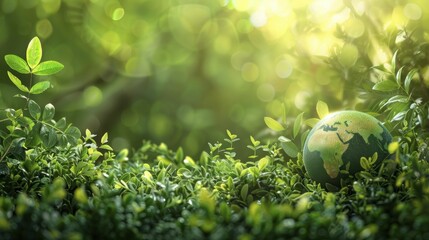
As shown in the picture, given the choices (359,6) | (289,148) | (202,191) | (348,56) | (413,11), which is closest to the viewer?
(202,191)

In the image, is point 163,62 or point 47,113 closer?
point 47,113

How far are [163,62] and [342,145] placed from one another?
4959mm

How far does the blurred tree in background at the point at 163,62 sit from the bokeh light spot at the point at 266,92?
2 cm

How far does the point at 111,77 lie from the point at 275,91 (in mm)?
2308

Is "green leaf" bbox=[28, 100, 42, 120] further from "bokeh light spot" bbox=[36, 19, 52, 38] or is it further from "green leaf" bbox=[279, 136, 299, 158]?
"bokeh light spot" bbox=[36, 19, 52, 38]

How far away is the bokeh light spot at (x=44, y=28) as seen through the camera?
22.8 ft

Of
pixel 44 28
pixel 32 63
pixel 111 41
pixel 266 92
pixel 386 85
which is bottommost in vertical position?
pixel 266 92

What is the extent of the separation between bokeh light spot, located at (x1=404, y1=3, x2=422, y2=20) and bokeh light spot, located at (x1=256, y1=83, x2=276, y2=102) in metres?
2.62

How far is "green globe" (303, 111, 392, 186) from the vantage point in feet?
9.51

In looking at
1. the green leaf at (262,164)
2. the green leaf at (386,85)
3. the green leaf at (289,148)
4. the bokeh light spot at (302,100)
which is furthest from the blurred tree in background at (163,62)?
the green leaf at (262,164)

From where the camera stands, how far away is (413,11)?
469cm

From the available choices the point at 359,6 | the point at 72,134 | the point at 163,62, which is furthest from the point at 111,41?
the point at 72,134

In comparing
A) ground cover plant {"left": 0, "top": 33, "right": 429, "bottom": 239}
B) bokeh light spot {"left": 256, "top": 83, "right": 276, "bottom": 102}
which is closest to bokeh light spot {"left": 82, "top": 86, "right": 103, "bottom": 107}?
bokeh light spot {"left": 256, "top": 83, "right": 276, "bottom": 102}

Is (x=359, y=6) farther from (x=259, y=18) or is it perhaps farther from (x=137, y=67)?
(x=137, y=67)
